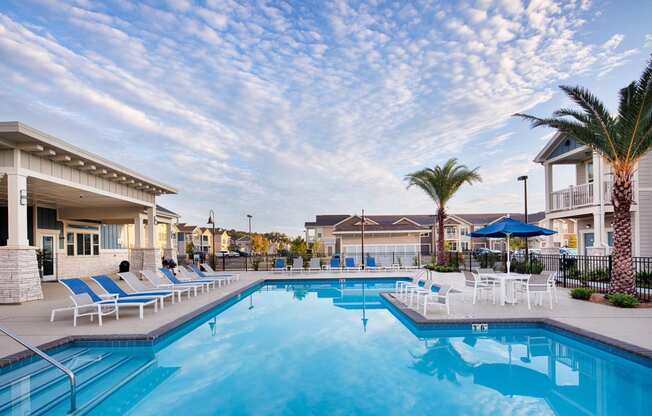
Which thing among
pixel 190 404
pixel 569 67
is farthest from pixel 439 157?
pixel 190 404

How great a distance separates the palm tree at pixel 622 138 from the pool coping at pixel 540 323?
3.87 meters

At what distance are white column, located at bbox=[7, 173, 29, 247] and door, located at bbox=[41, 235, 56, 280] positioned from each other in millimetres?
8739

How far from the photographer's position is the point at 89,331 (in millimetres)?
7504

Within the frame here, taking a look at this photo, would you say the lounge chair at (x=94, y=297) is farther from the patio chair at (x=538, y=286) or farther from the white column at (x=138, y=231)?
the white column at (x=138, y=231)

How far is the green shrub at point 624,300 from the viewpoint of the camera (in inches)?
373

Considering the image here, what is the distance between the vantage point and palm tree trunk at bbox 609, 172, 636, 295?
33.1ft

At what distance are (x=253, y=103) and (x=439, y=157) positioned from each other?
11.5 metres

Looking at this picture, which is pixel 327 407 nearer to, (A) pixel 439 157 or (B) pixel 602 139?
(B) pixel 602 139

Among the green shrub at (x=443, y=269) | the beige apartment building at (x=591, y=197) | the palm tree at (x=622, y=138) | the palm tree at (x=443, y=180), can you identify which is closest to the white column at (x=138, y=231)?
the palm tree at (x=443, y=180)

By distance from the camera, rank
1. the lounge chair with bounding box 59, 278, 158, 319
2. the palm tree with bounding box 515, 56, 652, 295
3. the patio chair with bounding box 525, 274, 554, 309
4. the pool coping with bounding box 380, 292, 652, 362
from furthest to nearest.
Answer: the palm tree with bounding box 515, 56, 652, 295, the patio chair with bounding box 525, 274, 554, 309, the lounge chair with bounding box 59, 278, 158, 319, the pool coping with bounding box 380, 292, 652, 362

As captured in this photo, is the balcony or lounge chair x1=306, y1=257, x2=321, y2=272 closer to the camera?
the balcony

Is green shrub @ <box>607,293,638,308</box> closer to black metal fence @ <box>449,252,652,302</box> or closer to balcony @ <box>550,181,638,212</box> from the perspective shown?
black metal fence @ <box>449,252,652,302</box>

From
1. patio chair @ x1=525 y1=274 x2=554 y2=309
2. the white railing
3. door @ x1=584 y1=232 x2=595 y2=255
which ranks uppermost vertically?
the white railing

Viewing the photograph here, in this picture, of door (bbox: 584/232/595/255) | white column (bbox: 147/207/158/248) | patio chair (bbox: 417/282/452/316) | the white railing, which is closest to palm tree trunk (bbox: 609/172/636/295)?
patio chair (bbox: 417/282/452/316)
